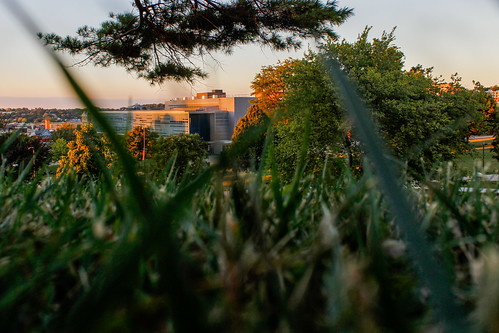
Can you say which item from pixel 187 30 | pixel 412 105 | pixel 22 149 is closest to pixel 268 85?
pixel 412 105

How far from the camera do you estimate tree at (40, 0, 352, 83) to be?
260 inches

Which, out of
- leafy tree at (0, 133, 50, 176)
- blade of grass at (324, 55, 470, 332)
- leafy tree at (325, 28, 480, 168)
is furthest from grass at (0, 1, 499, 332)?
leafy tree at (325, 28, 480, 168)

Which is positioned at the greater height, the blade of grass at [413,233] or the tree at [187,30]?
the tree at [187,30]

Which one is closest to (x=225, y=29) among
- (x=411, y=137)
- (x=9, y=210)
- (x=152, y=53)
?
(x=152, y=53)

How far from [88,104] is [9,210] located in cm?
41

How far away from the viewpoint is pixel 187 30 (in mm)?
7246

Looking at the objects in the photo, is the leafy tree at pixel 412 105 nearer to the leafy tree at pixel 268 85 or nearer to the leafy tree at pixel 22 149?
the leafy tree at pixel 268 85

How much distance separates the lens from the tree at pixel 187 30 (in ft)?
21.7

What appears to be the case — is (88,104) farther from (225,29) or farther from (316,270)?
(225,29)

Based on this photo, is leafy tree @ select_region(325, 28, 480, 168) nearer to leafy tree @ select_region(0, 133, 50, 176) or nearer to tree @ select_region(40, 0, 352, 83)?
tree @ select_region(40, 0, 352, 83)

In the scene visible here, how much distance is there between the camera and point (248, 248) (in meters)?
0.32

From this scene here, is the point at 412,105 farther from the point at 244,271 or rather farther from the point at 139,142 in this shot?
A: the point at 244,271

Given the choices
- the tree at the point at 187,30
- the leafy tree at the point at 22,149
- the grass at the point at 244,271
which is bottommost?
the leafy tree at the point at 22,149

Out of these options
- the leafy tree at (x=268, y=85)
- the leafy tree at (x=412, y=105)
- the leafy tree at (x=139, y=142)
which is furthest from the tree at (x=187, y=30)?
the leafy tree at (x=268, y=85)
